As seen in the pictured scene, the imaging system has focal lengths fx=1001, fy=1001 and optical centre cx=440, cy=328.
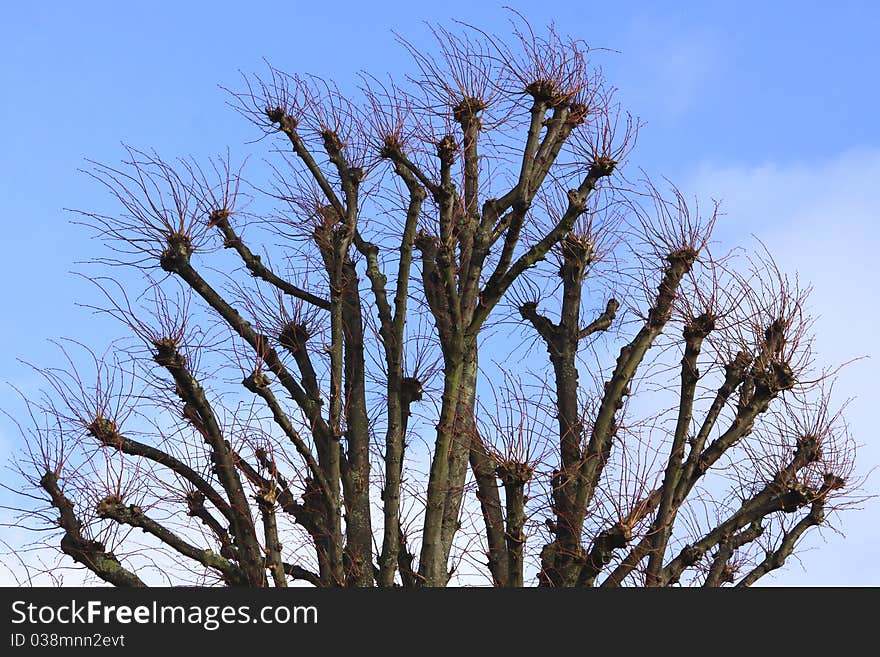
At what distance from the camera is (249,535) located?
23.6 ft

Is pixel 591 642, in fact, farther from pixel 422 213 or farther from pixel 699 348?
pixel 422 213

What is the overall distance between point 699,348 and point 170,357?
163 inches

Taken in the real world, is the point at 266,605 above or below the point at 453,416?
below

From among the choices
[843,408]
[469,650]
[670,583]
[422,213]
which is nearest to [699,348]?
[843,408]

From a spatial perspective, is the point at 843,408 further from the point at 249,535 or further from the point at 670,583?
the point at 249,535

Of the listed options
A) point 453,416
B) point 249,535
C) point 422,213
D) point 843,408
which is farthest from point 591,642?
point 422,213

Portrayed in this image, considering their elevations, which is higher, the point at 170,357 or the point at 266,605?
the point at 170,357

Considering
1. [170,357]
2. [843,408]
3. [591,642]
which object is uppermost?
[170,357]

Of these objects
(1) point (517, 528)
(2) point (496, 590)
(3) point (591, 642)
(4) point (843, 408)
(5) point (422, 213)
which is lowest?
(3) point (591, 642)

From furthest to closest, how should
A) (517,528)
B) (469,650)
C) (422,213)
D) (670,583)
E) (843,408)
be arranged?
(422,213) → (843,408) → (670,583) → (517,528) → (469,650)

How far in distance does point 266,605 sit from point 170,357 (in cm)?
193

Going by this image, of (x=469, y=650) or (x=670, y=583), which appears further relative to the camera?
(x=670, y=583)

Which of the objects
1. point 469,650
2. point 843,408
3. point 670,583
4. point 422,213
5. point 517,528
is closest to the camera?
point 469,650

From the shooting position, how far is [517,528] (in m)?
7.07
